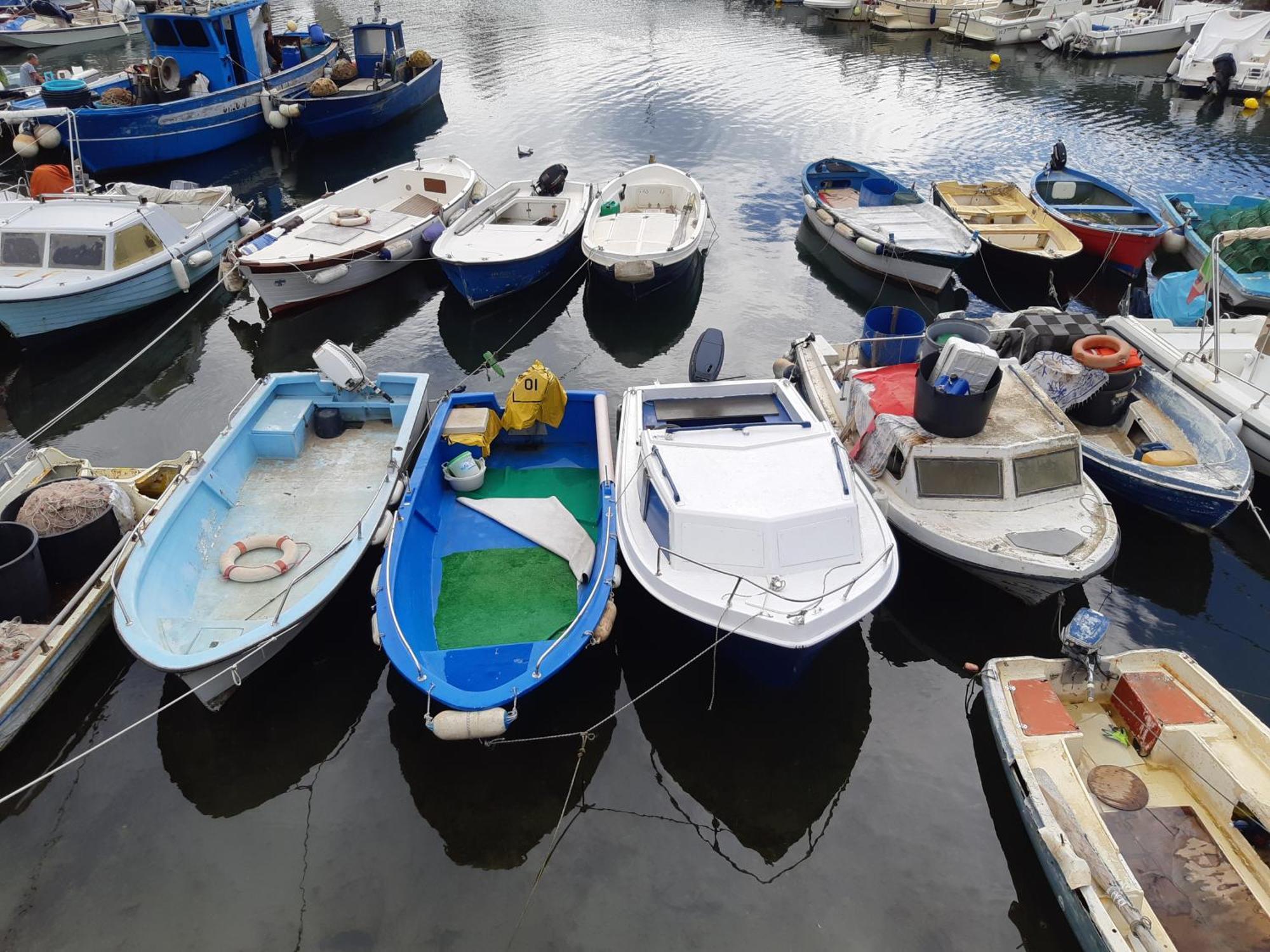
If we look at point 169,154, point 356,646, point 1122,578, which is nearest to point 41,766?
point 356,646

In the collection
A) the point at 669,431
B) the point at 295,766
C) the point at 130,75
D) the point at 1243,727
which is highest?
the point at 130,75

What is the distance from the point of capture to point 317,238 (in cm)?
1789

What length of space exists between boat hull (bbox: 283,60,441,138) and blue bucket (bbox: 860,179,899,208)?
19.3 meters

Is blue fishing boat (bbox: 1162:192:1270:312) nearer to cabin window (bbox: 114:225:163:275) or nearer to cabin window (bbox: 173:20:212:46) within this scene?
cabin window (bbox: 114:225:163:275)

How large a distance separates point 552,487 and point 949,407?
18.9 ft

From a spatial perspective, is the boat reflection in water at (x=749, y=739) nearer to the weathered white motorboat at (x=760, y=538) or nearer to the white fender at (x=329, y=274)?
the weathered white motorboat at (x=760, y=538)

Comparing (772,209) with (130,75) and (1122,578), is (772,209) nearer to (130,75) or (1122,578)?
(1122,578)

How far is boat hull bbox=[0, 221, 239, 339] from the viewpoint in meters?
15.2

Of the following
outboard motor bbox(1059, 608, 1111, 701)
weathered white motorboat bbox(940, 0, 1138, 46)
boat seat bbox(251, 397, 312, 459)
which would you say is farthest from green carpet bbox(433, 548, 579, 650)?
weathered white motorboat bbox(940, 0, 1138, 46)

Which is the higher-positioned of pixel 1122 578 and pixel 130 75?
pixel 130 75

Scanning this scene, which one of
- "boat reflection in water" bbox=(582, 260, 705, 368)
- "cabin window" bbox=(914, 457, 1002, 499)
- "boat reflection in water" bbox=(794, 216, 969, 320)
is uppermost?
"cabin window" bbox=(914, 457, 1002, 499)

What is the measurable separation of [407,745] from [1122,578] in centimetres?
1009

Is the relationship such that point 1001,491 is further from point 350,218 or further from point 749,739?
point 350,218

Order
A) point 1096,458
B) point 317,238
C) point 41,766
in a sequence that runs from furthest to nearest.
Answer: point 317,238, point 1096,458, point 41,766
